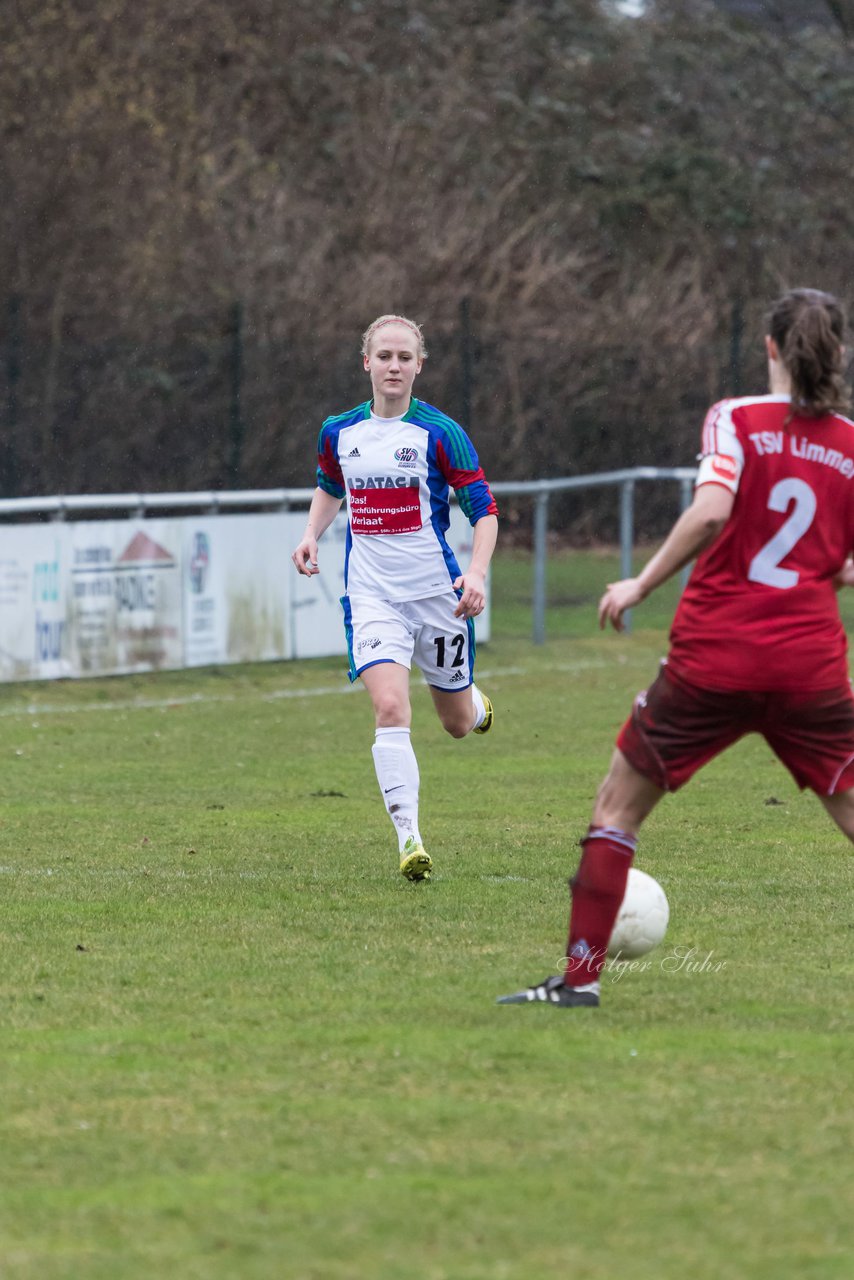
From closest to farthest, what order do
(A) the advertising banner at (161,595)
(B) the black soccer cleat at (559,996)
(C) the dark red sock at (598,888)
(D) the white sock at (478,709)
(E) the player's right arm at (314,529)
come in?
1. (C) the dark red sock at (598,888)
2. (B) the black soccer cleat at (559,996)
3. (E) the player's right arm at (314,529)
4. (D) the white sock at (478,709)
5. (A) the advertising banner at (161,595)

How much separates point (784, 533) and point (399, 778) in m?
2.69

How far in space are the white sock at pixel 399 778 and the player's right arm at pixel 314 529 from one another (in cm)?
71

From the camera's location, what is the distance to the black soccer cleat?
17.6ft

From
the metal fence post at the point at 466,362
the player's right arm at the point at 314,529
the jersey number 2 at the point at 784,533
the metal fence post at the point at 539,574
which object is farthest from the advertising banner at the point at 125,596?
the jersey number 2 at the point at 784,533

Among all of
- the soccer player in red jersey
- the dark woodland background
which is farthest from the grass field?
the dark woodland background

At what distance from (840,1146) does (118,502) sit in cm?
1134

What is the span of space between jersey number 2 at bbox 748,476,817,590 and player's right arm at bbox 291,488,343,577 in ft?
9.48

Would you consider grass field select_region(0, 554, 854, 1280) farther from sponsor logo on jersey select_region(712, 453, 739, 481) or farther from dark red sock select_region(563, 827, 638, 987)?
sponsor logo on jersey select_region(712, 453, 739, 481)

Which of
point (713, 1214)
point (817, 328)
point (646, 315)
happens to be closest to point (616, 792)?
point (817, 328)

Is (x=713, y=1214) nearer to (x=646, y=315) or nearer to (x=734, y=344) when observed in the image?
(x=734, y=344)

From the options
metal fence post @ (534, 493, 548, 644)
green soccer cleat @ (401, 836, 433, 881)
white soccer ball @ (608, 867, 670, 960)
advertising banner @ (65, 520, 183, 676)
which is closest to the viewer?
white soccer ball @ (608, 867, 670, 960)

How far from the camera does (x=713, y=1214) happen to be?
3.73 metres

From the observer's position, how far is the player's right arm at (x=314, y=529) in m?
7.88

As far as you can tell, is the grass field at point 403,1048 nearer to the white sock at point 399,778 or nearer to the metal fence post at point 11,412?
the white sock at point 399,778
